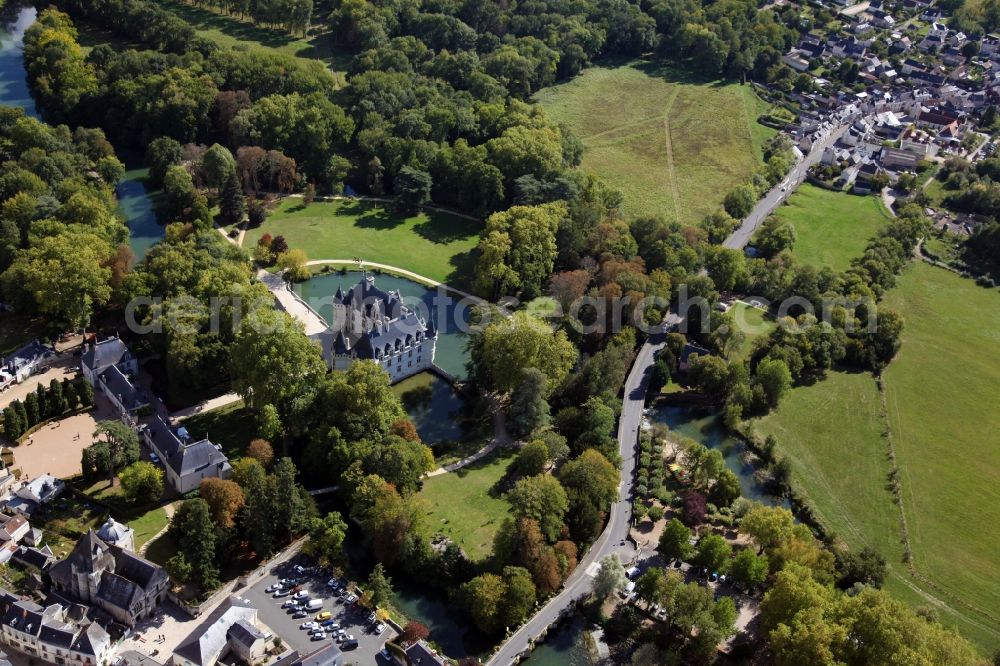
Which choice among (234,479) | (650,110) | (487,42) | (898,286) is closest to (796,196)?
(898,286)

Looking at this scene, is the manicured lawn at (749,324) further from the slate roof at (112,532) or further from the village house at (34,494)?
the village house at (34,494)

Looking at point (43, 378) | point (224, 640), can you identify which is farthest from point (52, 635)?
point (43, 378)

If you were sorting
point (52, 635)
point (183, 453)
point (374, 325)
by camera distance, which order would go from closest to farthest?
point (52, 635) < point (183, 453) < point (374, 325)

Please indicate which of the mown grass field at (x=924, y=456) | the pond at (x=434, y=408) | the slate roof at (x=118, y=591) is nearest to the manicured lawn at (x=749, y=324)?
the mown grass field at (x=924, y=456)

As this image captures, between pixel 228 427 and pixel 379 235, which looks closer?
pixel 228 427

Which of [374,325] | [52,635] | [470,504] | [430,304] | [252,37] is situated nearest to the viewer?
[52,635]

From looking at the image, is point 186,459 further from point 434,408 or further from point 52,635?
point 434,408
